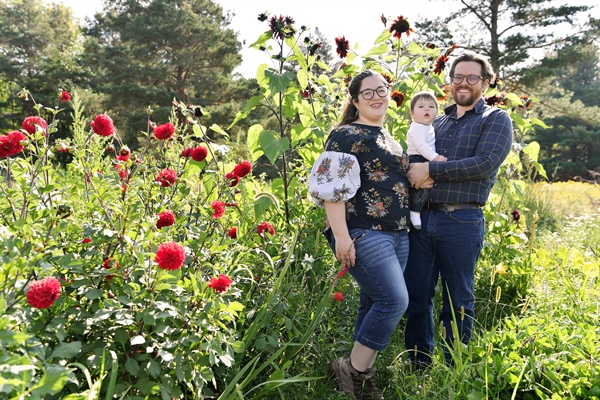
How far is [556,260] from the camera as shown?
147 inches

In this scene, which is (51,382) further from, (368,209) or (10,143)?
(368,209)

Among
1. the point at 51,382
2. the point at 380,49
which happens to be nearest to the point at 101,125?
the point at 51,382

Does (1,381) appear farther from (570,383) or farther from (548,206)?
(548,206)

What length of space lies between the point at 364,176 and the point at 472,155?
2.20 feet

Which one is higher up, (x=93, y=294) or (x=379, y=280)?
(x=93, y=294)

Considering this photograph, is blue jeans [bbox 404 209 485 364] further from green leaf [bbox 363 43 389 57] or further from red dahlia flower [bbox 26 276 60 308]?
red dahlia flower [bbox 26 276 60 308]

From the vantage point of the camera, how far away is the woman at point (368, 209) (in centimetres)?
221

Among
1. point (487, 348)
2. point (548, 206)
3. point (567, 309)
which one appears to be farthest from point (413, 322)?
point (548, 206)

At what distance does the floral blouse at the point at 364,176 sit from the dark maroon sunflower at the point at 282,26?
0.98 m

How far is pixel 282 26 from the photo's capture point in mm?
2936

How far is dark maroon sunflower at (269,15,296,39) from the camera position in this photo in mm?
2934

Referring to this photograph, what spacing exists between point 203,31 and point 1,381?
20.2 metres

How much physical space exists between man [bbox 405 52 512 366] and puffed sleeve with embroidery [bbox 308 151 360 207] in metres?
0.39

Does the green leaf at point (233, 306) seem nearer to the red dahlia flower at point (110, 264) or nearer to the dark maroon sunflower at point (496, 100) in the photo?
the red dahlia flower at point (110, 264)
